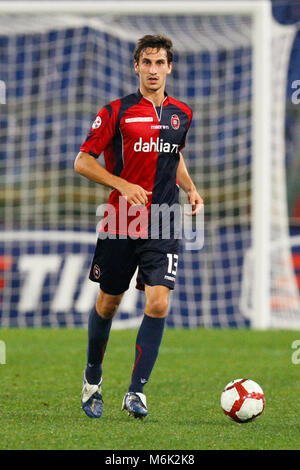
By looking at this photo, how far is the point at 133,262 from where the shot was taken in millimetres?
4918

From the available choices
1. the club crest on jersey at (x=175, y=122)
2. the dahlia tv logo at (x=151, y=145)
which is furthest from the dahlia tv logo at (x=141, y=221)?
the club crest on jersey at (x=175, y=122)

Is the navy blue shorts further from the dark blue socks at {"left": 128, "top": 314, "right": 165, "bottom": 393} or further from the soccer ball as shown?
the soccer ball

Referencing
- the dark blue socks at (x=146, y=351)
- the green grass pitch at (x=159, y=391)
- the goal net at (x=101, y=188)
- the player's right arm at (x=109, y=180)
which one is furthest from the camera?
the goal net at (x=101, y=188)

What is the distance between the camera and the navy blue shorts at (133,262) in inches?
189

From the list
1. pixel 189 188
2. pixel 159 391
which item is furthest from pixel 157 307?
pixel 159 391

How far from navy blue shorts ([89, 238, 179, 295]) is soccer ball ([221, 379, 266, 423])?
0.65 metres

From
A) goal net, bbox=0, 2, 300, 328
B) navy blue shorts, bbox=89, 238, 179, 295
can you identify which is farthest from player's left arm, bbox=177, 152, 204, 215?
goal net, bbox=0, 2, 300, 328

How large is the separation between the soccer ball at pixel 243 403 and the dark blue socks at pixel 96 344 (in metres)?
0.77

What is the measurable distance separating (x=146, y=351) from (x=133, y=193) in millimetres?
840

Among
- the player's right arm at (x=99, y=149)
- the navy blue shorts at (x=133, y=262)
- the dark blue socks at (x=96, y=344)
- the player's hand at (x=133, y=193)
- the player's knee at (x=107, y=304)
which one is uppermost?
the player's right arm at (x=99, y=149)

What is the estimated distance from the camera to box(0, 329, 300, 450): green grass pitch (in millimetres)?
3977

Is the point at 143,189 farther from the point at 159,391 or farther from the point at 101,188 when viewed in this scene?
the point at 101,188

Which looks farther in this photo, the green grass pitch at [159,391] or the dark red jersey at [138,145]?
the dark red jersey at [138,145]

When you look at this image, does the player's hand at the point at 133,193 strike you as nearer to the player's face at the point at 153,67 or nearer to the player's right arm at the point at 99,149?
the player's right arm at the point at 99,149
